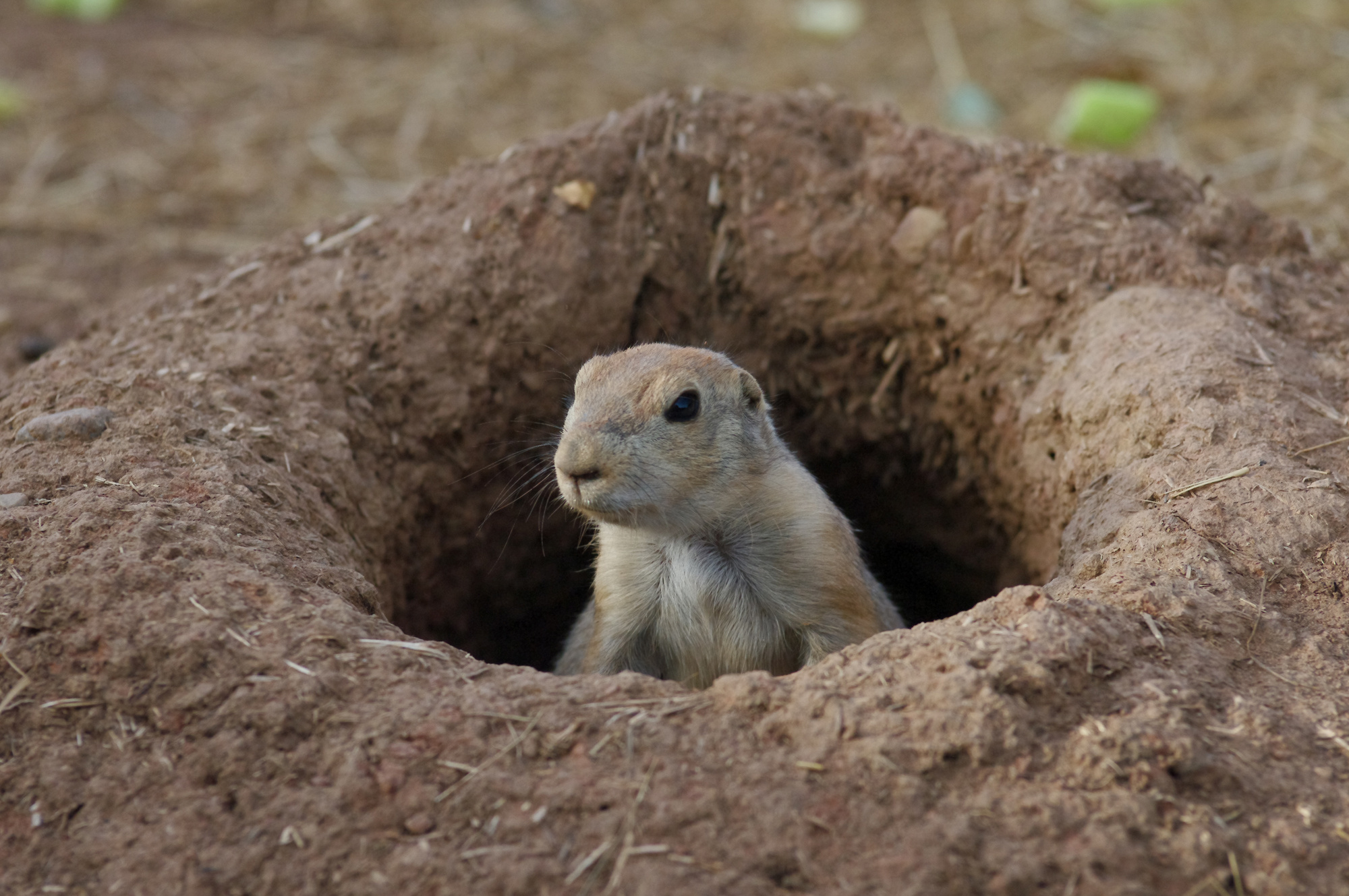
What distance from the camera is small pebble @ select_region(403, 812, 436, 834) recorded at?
332cm

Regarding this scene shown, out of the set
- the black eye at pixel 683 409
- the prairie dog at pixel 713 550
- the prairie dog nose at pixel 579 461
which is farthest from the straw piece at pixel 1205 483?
the prairie dog nose at pixel 579 461

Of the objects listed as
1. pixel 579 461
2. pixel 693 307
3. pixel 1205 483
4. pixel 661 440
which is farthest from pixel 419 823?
pixel 693 307

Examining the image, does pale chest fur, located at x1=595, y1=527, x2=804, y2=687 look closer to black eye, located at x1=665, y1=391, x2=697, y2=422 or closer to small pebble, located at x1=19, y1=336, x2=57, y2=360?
black eye, located at x1=665, y1=391, x2=697, y2=422

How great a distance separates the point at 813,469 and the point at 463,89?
5.72m

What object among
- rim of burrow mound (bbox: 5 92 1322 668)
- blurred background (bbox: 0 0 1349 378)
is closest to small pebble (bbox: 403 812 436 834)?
rim of burrow mound (bbox: 5 92 1322 668)

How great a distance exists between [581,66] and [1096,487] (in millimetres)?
8078

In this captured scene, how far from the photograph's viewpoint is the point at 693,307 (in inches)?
275

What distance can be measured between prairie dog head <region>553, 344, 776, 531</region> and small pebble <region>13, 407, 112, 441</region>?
1.94 m

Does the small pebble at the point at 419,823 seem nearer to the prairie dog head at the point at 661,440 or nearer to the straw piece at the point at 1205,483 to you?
the prairie dog head at the point at 661,440

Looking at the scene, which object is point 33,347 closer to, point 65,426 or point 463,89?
point 65,426

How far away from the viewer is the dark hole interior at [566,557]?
6758 millimetres

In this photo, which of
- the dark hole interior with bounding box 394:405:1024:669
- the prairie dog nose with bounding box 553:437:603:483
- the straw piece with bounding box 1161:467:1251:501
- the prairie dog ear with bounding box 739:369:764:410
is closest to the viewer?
the prairie dog nose with bounding box 553:437:603:483

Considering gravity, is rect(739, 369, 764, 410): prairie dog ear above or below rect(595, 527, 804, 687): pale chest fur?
above

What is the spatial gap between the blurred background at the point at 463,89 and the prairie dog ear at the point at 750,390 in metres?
4.52
